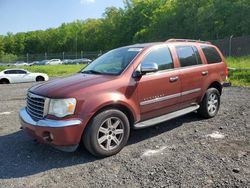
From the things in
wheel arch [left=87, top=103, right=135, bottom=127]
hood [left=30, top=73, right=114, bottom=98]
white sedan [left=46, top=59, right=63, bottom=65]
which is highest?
hood [left=30, top=73, right=114, bottom=98]

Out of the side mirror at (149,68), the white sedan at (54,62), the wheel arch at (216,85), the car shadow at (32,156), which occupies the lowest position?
the white sedan at (54,62)

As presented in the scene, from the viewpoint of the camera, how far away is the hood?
4.45m

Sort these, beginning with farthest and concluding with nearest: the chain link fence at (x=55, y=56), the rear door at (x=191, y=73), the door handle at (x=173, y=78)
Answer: the chain link fence at (x=55, y=56) < the rear door at (x=191, y=73) < the door handle at (x=173, y=78)

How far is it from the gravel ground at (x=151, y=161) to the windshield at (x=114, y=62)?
4.50ft

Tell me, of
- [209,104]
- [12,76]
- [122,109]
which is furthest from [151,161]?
[12,76]

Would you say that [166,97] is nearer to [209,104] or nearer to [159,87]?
[159,87]

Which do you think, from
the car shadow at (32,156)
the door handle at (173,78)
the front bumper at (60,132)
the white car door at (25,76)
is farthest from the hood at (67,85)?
the white car door at (25,76)

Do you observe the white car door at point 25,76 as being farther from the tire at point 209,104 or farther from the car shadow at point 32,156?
the tire at point 209,104

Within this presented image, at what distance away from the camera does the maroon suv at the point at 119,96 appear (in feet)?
14.3

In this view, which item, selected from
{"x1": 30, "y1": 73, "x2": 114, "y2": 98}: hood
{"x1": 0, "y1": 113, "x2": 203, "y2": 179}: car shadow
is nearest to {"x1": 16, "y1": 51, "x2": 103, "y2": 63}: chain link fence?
{"x1": 0, "y1": 113, "x2": 203, "y2": 179}: car shadow

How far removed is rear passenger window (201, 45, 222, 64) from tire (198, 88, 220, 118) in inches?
26.7

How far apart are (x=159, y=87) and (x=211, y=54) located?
2.18 metres

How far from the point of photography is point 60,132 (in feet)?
14.0

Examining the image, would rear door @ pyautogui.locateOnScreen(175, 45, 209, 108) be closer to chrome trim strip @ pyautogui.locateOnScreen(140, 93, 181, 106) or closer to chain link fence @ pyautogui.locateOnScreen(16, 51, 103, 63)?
chrome trim strip @ pyautogui.locateOnScreen(140, 93, 181, 106)
